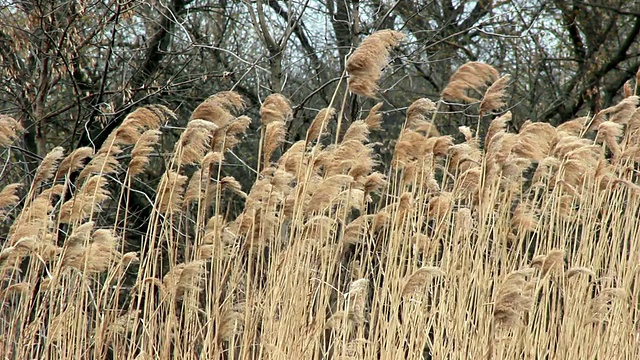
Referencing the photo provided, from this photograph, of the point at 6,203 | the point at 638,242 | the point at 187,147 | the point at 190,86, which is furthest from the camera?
the point at 190,86

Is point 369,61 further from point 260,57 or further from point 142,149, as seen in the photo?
point 260,57

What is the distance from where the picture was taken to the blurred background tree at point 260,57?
5.66m

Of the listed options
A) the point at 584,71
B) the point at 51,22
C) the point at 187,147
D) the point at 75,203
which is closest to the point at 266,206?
the point at 187,147

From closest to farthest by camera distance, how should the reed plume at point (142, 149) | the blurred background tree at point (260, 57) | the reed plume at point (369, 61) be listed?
the reed plume at point (369, 61) < the reed plume at point (142, 149) < the blurred background tree at point (260, 57)

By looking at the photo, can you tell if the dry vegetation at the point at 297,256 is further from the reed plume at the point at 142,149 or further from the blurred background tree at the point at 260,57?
the blurred background tree at the point at 260,57

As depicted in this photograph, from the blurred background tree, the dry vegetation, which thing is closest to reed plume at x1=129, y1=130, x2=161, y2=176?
the dry vegetation

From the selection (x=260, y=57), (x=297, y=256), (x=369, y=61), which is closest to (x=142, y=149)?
(x=297, y=256)

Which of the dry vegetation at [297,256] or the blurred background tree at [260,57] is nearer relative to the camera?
the dry vegetation at [297,256]

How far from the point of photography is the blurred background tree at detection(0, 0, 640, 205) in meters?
5.66

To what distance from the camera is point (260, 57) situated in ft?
18.7

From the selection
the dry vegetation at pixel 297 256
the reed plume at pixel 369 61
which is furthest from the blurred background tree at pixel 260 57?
Answer: the reed plume at pixel 369 61

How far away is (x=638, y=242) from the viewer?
3.93 metres

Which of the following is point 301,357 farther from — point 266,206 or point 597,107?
point 597,107

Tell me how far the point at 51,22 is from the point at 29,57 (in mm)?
425
